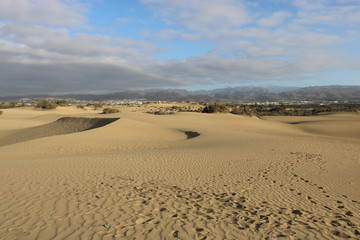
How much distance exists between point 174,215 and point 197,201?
3.93 ft

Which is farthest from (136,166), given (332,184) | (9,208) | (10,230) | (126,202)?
(332,184)

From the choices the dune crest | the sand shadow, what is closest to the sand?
the sand shadow

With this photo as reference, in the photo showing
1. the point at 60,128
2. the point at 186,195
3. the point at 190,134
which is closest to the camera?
the point at 186,195

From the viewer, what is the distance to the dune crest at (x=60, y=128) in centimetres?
2412

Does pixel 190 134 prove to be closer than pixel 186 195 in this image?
No

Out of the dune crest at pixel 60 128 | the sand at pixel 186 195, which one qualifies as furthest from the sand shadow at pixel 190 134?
the dune crest at pixel 60 128

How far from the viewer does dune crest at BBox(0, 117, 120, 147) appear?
79.2 feet

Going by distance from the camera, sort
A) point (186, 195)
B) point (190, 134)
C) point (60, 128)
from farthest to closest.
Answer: point (60, 128) → point (190, 134) → point (186, 195)

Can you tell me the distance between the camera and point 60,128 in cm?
2688

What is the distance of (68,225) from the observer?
5504 millimetres

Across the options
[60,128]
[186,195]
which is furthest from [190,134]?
[186,195]

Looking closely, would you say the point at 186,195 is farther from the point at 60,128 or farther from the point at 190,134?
the point at 60,128

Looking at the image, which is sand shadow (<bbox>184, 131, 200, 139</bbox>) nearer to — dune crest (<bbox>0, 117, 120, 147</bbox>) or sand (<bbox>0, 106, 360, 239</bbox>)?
sand (<bbox>0, 106, 360, 239</bbox>)

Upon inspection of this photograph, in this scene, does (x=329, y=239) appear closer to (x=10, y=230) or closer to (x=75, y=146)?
(x=10, y=230)
